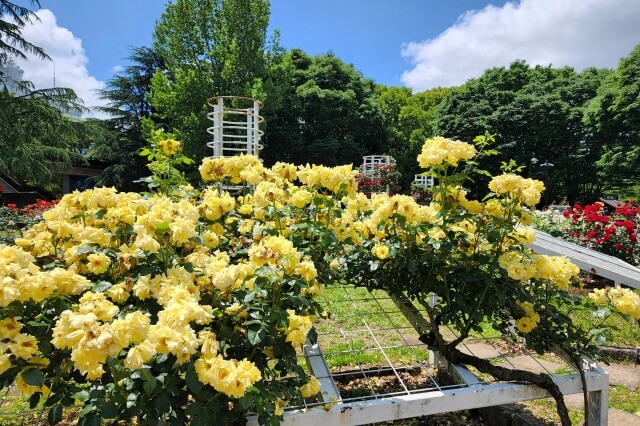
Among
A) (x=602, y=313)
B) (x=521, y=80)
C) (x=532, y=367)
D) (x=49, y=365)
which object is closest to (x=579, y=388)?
(x=602, y=313)

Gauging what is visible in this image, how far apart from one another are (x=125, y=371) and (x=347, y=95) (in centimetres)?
2118

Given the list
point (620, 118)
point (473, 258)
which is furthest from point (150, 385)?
point (620, 118)

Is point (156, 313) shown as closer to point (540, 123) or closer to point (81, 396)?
point (81, 396)

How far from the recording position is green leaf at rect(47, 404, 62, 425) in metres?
1.17

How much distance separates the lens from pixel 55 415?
119cm

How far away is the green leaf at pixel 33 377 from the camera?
1.11 meters

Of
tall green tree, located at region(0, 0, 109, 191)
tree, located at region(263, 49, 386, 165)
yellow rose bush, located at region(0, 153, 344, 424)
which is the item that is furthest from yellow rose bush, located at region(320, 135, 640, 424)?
tree, located at region(263, 49, 386, 165)

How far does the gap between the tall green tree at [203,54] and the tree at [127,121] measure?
5302 mm

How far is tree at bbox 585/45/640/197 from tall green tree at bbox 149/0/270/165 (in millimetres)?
15189

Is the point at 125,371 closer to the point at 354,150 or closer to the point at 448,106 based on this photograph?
the point at 354,150

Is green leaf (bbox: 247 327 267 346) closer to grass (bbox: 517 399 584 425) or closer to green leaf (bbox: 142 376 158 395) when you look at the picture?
green leaf (bbox: 142 376 158 395)

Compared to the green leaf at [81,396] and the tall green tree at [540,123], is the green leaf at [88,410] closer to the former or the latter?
the green leaf at [81,396]

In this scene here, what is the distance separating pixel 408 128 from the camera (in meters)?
26.1

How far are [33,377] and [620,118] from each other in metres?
22.0
